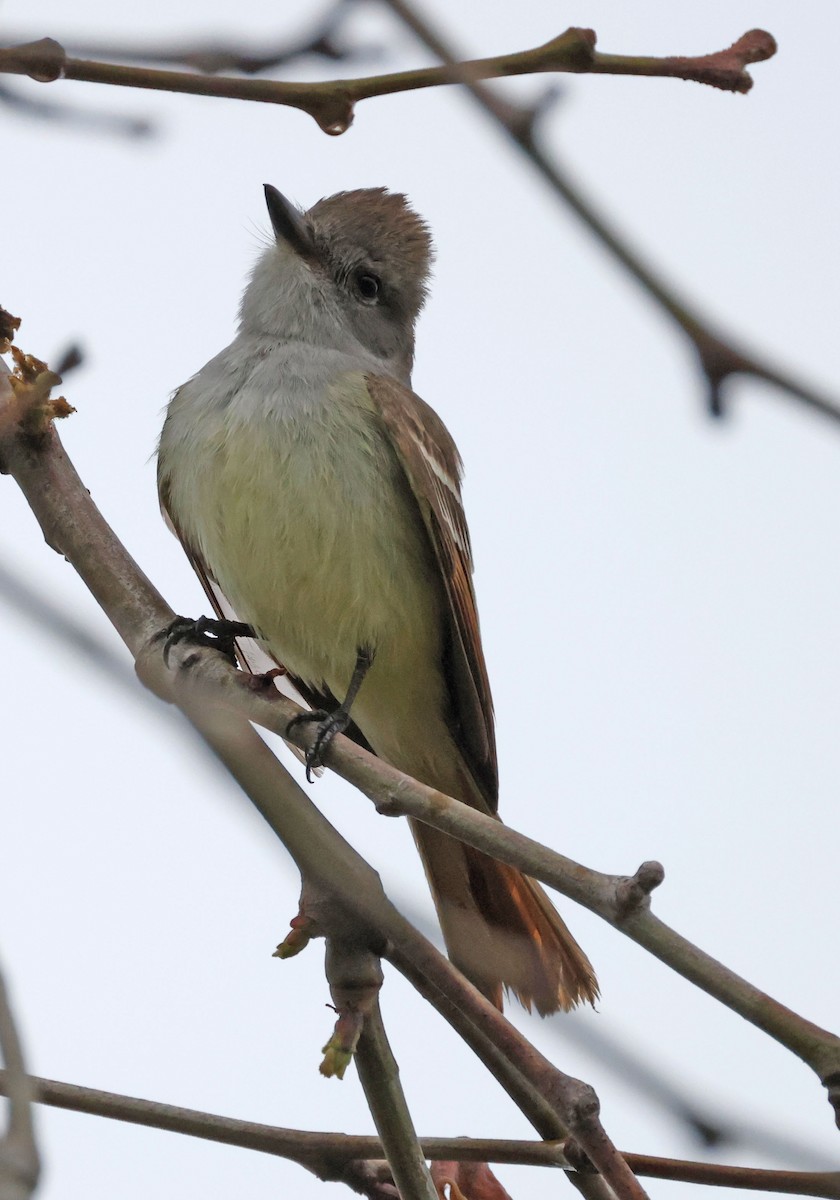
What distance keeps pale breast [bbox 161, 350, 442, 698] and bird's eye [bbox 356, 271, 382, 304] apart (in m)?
0.81

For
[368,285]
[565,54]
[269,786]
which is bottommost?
[269,786]

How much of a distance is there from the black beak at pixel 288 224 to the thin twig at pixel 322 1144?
11.7 feet

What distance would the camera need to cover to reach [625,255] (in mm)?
1367

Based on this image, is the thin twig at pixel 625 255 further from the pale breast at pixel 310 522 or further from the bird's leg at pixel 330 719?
the pale breast at pixel 310 522

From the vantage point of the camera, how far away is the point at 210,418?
182 inches

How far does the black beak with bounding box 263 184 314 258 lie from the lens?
5195 mm

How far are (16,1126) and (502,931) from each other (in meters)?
3.14

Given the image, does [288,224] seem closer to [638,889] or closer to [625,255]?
[638,889]

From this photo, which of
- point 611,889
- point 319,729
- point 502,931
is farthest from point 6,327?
point 502,931

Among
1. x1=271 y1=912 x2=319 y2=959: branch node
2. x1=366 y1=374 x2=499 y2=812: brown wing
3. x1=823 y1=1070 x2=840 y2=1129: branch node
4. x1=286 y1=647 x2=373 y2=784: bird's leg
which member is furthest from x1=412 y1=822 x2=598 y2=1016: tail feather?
x1=823 y1=1070 x2=840 y2=1129: branch node

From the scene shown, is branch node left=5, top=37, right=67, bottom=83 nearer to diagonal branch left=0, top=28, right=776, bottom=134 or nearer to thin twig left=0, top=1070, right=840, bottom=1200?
diagonal branch left=0, top=28, right=776, bottom=134

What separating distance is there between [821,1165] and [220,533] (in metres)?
3.05

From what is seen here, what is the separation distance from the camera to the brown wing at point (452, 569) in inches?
184


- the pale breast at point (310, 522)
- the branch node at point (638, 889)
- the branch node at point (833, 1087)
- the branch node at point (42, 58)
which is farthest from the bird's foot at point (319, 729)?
the branch node at point (42, 58)
